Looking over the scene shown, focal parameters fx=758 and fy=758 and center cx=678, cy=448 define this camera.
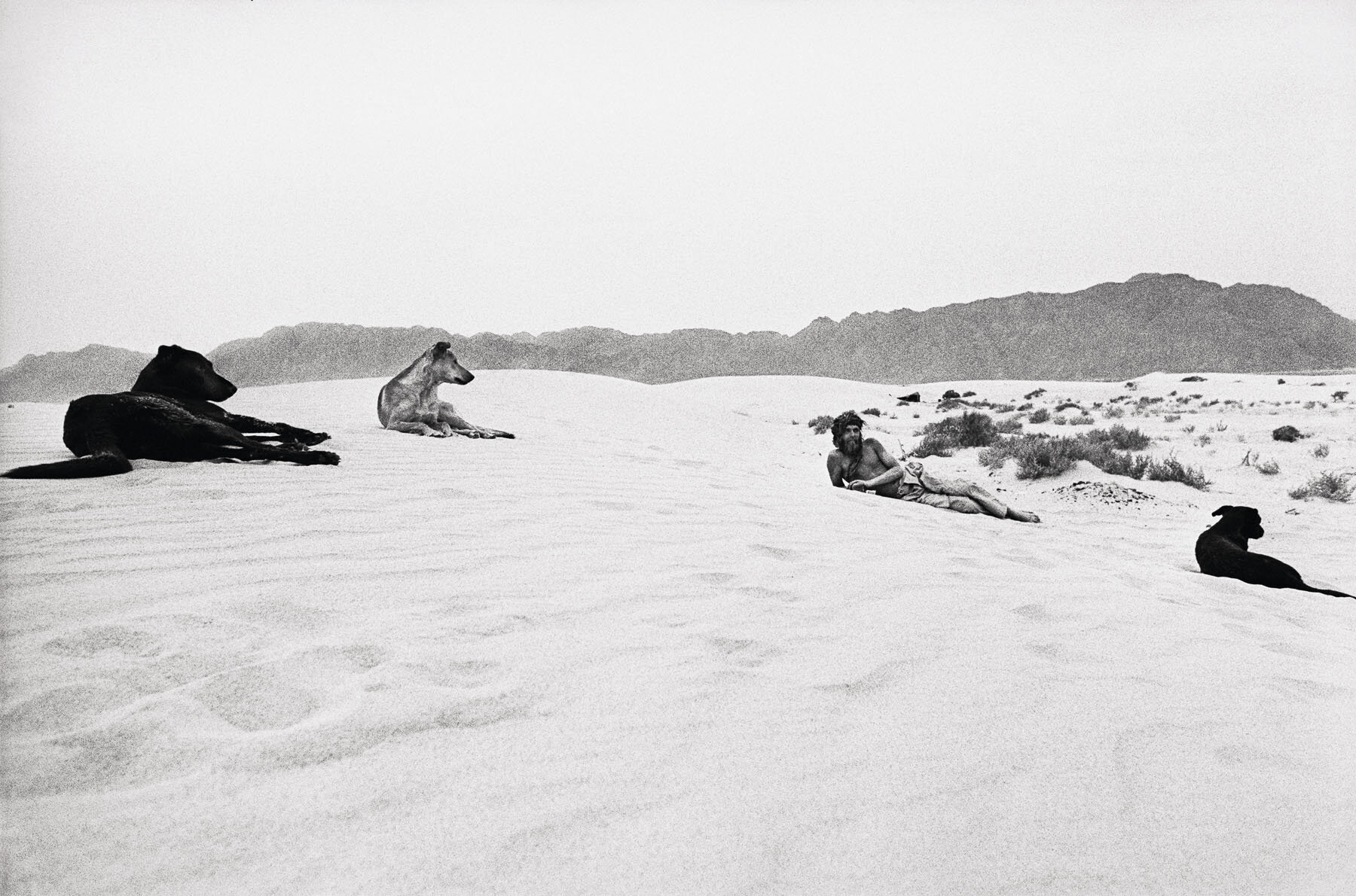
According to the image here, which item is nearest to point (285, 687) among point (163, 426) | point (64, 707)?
point (64, 707)

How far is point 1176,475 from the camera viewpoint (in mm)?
9359

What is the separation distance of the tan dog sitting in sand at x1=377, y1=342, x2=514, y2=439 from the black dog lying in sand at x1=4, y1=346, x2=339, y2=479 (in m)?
2.76

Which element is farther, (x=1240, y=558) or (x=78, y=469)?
(x=1240, y=558)

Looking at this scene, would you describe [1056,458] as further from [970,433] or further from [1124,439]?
[1124,439]

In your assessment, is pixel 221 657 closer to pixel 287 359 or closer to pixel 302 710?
pixel 302 710

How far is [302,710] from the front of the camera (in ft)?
5.86

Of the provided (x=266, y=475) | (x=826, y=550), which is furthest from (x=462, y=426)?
(x=826, y=550)

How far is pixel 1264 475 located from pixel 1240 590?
6791mm

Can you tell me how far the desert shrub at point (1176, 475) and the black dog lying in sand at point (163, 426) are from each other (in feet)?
30.7

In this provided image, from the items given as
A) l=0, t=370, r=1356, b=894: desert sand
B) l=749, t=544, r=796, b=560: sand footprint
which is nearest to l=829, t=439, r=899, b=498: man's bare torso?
l=0, t=370, r=1356, b=894: desert sand

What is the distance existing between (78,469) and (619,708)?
388cm

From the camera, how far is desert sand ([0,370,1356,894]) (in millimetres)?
1360

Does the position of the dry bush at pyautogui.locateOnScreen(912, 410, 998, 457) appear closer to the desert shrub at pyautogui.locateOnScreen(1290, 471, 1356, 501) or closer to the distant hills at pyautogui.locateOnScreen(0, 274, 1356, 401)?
the desert shrub at pyautogui.locateOnScreen(1290, 471, 1356, 501)

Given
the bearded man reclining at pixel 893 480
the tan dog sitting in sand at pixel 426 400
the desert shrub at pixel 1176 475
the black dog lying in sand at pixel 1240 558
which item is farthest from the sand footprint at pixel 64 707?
the desert shrub at pixel 1176 475
